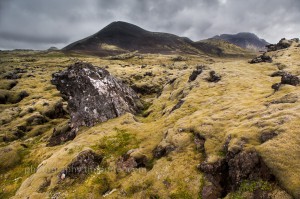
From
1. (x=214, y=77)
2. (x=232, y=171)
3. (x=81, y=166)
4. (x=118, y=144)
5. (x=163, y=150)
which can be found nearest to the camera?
(x=232, y=171)

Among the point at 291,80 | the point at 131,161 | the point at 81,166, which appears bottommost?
the point at 81,166

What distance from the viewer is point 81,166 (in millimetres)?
35062

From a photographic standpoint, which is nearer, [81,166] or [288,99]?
[288,99]

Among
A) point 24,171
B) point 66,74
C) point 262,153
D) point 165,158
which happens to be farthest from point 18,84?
point 262,153

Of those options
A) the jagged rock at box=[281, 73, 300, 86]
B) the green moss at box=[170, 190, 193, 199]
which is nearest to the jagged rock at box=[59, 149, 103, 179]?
the green moss at box=[170, 190, 193, 199]

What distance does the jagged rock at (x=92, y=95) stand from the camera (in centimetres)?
5641

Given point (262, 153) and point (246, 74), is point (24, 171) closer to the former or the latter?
point (262, 153)

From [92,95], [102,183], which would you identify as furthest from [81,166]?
[92,95]

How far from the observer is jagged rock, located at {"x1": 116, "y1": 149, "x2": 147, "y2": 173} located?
111 ft

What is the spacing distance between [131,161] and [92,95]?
28.4 m

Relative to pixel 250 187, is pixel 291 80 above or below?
above

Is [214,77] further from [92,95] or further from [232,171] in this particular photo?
[232,171]

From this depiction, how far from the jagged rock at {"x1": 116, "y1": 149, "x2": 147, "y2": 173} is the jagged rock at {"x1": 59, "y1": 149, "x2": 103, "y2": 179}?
3691 millimetres

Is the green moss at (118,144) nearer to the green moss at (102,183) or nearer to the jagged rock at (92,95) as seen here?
the green moss at (102,183)
